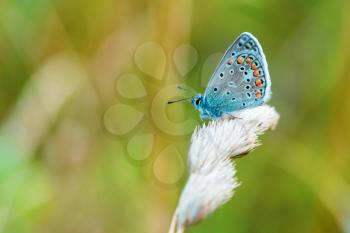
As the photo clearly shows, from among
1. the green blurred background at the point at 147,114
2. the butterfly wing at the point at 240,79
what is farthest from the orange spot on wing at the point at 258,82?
the green blurred background at the point at 147,114

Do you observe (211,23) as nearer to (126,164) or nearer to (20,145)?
(126,164)

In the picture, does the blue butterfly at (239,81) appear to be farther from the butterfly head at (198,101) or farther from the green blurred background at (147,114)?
the green blurred background at (147,114)

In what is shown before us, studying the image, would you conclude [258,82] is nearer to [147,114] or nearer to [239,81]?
[239,81]

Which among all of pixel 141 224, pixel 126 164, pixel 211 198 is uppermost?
pixel 211 198

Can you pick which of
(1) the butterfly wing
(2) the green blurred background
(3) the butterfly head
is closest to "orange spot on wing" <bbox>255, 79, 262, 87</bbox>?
(1) the butterfly wing

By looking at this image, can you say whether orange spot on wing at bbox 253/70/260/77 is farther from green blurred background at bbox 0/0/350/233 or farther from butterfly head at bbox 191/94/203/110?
green blurred background at bbox 0/0/350/233

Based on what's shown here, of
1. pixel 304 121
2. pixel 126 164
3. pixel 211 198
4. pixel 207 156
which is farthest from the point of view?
pixel 304 121

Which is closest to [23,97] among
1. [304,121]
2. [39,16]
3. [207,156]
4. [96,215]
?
[39,16]
